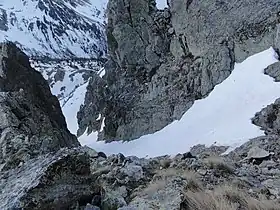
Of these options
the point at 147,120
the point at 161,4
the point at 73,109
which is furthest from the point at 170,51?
the point at 73,109

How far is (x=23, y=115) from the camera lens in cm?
1812

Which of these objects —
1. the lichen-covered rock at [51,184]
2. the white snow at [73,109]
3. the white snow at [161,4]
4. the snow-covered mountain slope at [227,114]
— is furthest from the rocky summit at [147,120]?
the white snow at [73,109]

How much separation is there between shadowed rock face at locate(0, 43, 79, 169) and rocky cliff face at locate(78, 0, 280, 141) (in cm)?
1045

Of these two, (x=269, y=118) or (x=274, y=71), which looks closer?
(x=269, y=118)

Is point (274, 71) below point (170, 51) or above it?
below

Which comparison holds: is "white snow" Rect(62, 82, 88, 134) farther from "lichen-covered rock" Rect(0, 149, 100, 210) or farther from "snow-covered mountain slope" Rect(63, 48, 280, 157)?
"lichen-covered rock" Rect(0, 149, 100, 210)

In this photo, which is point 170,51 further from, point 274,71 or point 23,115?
point 23,115

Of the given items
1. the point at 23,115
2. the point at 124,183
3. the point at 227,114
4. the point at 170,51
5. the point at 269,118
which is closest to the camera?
the point at 124,183

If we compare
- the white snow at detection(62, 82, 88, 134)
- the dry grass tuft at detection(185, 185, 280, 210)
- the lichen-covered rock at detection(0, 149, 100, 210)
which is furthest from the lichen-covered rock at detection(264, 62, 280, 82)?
the white snow at detection(62, 82, 88, 134)

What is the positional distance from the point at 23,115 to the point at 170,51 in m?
26.8

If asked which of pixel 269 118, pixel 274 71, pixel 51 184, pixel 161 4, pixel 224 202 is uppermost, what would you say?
pixel 161 4

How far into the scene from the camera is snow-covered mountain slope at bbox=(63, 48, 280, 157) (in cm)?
2341

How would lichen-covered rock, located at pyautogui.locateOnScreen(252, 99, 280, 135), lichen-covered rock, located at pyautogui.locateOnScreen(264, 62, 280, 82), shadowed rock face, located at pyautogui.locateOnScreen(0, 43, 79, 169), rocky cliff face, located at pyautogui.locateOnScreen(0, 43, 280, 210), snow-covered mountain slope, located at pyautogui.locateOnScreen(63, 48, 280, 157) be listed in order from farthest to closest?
lichen-covered rock, located at pyautogui.locateOnScreen(264, 62, 280, 82)
snow-covered mountain slope, located at pyautogui.locateOnScreen(63, 48, 280, 157)
lichen-covered rock, located at pyautogui.locateOnScreen(252, 99, 280, 135)
shadowed rock face, located at pyautogui.locateOnScreen(0, 43, 79, 169)
rocky cliff face, located at pyautogui.locateOnScreen(0, 43, 280, 210)

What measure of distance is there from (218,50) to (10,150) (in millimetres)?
26688
